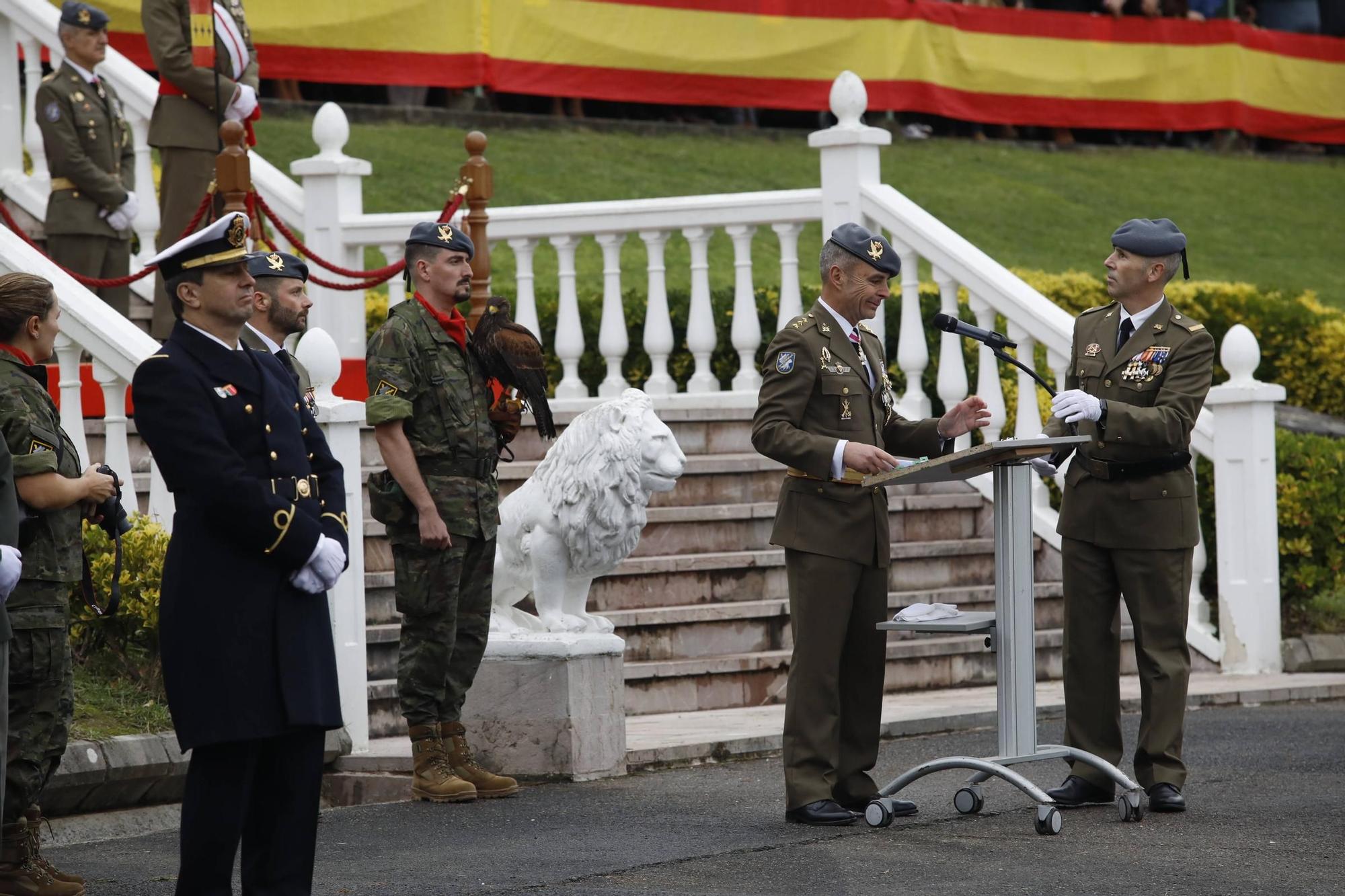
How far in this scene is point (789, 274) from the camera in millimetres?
11977

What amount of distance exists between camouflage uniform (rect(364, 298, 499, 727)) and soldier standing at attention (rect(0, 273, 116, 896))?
56.9 inches

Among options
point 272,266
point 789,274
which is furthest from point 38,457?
point 789,274

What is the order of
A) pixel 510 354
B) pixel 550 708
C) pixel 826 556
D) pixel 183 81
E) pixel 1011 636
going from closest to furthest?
pixel 1011 636, pixel 826 556, pixel 510 354, pixel 550 708, pixel 183 81

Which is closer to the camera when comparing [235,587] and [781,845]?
[235,587]

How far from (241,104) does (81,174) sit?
1010mm

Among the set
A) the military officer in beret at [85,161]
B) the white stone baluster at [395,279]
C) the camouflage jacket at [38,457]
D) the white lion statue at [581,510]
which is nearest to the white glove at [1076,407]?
the white lion statue at [581,510]

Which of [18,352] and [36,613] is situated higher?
[18,352]

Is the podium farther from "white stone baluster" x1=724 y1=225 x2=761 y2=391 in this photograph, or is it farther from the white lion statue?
"white stone baluster" x1=724 y1=225 x2=761 y2=391

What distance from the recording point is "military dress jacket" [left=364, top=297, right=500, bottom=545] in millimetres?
7891

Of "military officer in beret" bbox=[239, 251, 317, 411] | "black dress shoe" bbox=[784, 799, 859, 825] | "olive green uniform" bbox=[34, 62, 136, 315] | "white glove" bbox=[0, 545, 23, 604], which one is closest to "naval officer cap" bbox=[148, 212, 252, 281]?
"white glove" bbox=[0, 545, 23, 604]

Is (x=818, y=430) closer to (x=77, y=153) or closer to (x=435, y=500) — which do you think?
(x=435, y=500)

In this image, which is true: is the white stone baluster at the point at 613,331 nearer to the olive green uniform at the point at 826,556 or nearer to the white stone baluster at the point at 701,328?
the white stone baluster at the point at 701,328

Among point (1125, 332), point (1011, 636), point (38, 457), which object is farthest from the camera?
point (1125, 332)

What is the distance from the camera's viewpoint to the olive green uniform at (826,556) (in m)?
7.30
